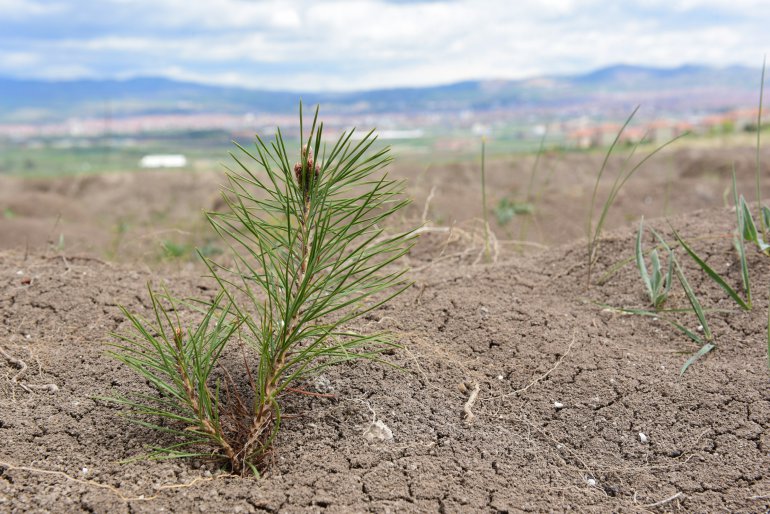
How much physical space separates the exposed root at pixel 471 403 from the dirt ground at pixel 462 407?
0.02 m

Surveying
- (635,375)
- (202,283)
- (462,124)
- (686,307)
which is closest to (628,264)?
(686,307)

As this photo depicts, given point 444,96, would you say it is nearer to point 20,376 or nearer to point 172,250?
point 172,250

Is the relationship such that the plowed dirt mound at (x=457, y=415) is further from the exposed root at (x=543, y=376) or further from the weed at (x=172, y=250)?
the weed at (x=172, y=250)

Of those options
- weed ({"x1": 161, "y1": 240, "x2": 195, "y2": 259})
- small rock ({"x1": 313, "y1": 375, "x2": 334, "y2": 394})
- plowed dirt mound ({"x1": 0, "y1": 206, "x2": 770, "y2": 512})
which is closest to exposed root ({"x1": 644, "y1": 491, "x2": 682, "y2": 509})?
plowed dirt mound ({"x1": 0, "y1": 206, "x2": 770, "y2": 512})

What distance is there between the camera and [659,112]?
1865 inches

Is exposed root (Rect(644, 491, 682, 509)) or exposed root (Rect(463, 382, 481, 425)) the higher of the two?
exposed root (Rect(463, 382, 481, 425))

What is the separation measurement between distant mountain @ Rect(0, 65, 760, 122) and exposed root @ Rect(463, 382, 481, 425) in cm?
3410

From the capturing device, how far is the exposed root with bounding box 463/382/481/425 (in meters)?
1.86

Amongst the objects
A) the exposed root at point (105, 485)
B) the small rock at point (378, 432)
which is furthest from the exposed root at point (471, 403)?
the exposed root at point (105, 485)

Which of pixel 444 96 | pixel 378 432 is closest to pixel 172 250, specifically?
pixel 378 432

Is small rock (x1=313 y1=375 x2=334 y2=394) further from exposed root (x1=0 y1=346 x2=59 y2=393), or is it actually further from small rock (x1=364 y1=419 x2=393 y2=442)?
exposed root (x1=0 y1=346 x2=59 y2=393)

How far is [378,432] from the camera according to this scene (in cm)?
178

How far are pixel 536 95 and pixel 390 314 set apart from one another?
2402 inches

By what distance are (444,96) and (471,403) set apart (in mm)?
64852
